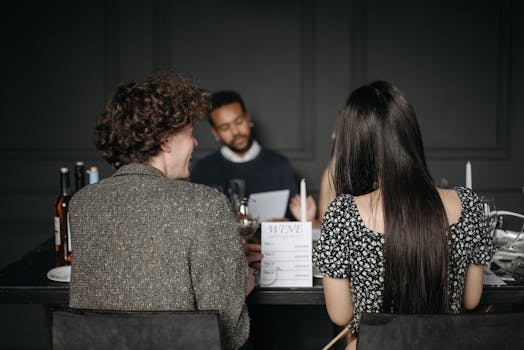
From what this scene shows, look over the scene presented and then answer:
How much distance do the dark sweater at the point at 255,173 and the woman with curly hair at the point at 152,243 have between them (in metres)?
1.77

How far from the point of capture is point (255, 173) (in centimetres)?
315

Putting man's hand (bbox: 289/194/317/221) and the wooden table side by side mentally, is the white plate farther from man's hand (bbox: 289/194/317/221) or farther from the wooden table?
man's hand (bbox: 289/194/317/221)

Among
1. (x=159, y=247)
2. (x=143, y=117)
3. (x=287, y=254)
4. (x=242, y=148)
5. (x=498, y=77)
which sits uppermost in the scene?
(x=498, y=77)

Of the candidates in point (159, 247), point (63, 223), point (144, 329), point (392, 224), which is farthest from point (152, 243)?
point (63, 223)

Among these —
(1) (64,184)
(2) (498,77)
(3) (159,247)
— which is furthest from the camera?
(2) (498,77)

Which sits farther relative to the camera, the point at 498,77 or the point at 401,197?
the point at 498,77

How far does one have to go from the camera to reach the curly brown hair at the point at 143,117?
1.38 metres

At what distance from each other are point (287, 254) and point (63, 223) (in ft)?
2.38

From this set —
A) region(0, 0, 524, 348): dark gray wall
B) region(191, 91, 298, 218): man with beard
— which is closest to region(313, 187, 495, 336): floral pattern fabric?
region(191, 91, 298, 218): man with beard

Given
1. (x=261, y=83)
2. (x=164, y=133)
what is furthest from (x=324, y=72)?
(x=164, y=133)

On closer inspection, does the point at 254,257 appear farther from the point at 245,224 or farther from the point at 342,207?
the point at 342,207

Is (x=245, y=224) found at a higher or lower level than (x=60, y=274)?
higher

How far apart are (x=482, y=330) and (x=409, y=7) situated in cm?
266

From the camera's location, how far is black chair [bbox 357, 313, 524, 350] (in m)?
1.08
